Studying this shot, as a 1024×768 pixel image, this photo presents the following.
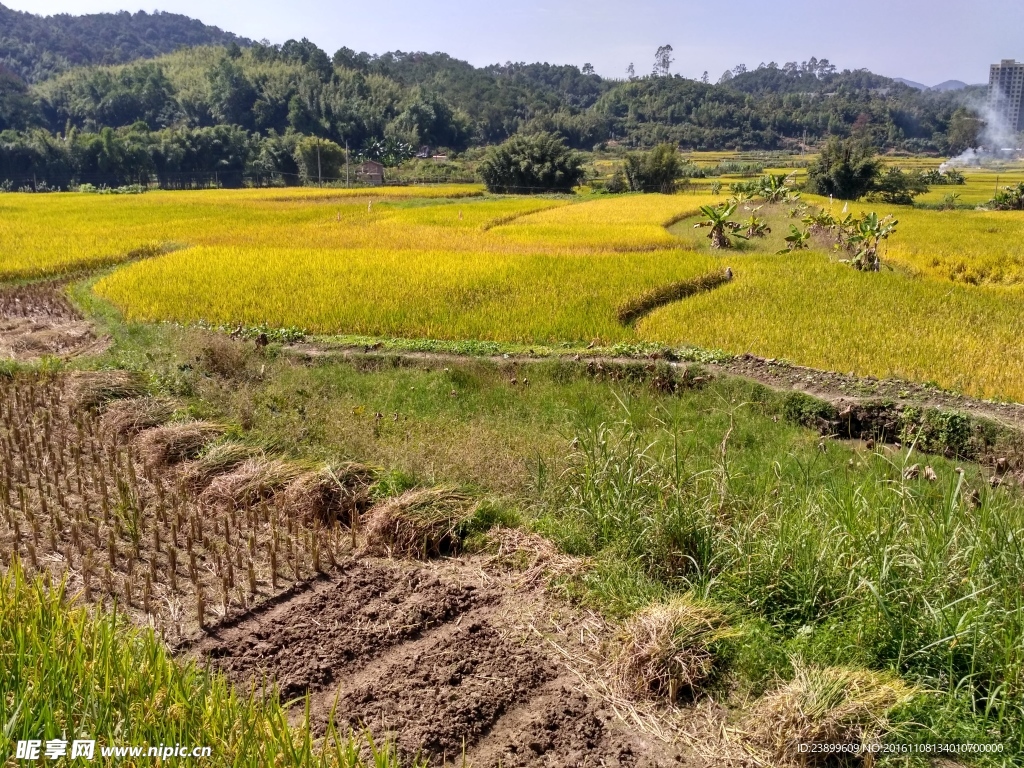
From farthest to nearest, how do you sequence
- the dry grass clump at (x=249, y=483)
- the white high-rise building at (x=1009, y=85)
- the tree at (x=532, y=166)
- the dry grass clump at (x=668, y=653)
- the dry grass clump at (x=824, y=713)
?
the white high-rise building at (x=1009, y=85), the tree at (x=532, y=166), the dry grass clump at (x=249, y=483), the dry grass clump at (x=668, y=653), the dry grass clump at (x=824, y=713)

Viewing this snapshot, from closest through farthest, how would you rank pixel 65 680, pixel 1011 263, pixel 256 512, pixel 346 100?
pixel 65 680 → pixel 256 512 → pixel 1011 263 → pixel 346 100

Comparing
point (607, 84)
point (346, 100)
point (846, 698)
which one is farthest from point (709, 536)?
point (607, 84)

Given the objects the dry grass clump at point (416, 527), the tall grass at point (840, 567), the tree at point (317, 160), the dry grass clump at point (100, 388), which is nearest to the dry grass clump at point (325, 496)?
the dry grass clump at point (416, 527)

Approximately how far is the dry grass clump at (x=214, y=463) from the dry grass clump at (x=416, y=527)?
4.46 feet

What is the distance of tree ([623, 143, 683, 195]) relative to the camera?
36500 millimetres

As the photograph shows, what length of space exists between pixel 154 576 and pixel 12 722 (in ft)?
5.38

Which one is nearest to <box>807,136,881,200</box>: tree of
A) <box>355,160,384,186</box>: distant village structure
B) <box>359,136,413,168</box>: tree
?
<box>355,160,384,186</box>: distant village structure

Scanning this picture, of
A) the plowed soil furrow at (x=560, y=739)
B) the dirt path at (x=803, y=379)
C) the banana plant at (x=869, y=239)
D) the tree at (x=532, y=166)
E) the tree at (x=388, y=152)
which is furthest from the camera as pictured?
the tree at (x=388, y=152)

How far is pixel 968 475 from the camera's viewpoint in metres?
5.72

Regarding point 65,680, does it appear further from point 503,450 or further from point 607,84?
point 607,84

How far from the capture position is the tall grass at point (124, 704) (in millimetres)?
2127

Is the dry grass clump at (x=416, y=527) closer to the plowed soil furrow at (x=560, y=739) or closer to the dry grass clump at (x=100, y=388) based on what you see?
the plowed soil furrow at (x=560, y=739)

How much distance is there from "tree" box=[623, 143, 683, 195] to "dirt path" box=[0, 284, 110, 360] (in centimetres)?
3024

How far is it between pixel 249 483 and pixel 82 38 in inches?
7449
